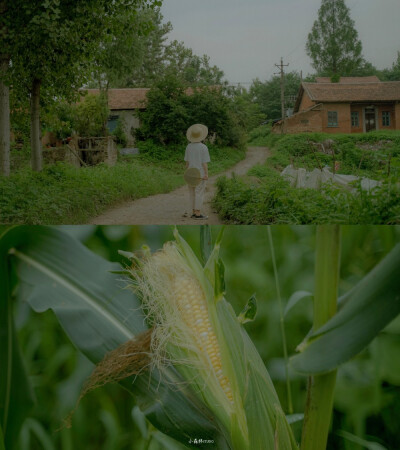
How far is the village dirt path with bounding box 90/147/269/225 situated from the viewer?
7.48ft

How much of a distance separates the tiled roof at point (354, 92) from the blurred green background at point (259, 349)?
686 millimetres

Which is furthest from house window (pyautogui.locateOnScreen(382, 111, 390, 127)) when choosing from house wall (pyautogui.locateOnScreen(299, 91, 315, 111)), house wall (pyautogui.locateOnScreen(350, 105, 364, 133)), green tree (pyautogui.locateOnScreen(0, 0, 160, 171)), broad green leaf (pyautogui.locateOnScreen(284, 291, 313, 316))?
green tree (pyautogui.locateOnScreen(0, 0, 160, 171))

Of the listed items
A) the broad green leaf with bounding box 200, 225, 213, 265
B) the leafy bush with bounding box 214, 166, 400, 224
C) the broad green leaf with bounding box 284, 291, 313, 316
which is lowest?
the broad green leaf with bounding box 284, 291, 313, 316

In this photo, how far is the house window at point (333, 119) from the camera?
7.66 ft

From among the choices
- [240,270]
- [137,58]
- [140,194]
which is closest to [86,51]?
[137,58]

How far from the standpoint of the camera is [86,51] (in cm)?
231

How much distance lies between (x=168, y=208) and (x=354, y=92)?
1081mm

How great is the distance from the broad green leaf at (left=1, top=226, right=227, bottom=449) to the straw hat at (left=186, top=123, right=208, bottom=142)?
73 centimetres

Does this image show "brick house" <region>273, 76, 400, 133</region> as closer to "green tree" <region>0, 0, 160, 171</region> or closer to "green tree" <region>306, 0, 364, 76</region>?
"green tree" <region>306, 0, 364, 76</region>

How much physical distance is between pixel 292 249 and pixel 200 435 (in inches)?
35.9

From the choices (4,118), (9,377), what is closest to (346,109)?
(4,118)

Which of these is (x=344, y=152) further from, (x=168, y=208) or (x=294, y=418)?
(x=294, y=418)

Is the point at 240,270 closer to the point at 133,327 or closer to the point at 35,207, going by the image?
the point at 133,327

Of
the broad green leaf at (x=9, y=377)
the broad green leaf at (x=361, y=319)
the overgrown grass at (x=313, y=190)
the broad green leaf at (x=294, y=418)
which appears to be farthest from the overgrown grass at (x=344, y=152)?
the broad green leaf at (x=9, y=377)
